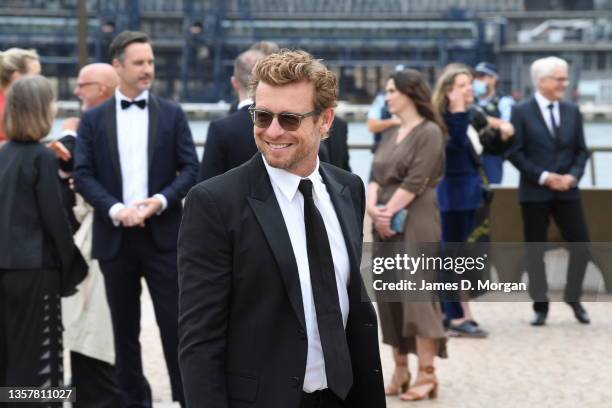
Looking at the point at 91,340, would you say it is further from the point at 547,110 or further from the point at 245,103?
the point at 547,110

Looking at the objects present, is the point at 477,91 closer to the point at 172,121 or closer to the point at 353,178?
the point at 172,121

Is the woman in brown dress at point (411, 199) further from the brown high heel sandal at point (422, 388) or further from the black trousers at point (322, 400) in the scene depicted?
the black trousers at point (322, 400)

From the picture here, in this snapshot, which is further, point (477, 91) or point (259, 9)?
point (259, 9)

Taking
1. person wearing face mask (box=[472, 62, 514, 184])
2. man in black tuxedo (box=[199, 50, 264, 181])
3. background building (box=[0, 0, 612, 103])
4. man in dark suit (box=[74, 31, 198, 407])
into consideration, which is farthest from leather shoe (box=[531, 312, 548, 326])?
background building (box=[0, 0, 612, 103])

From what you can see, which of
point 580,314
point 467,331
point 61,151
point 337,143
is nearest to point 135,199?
point 61,151

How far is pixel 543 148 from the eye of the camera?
800 cm

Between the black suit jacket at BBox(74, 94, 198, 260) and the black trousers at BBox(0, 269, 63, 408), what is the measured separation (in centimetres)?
47

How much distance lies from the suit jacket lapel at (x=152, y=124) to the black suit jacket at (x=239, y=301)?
8.58 ft

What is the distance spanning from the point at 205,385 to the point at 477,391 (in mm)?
3716

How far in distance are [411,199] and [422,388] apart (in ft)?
2.96

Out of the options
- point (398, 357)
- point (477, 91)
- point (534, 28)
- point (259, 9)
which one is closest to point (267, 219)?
point (398, 357)

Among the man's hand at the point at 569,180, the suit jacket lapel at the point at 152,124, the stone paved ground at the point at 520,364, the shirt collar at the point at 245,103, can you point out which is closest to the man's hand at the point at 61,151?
the suit jacket lapel at the point at 152,124

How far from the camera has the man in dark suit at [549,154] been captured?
799 centimetres

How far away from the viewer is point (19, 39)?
8981cm
